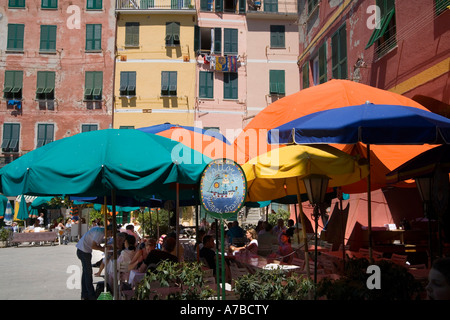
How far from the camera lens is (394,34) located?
1169 cm

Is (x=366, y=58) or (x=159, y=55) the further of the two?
(x=159, y=55)

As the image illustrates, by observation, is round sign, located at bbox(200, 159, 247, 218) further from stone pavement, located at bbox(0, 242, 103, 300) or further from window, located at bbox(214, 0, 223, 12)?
window, located at bbox(214, 0, 223, 12)

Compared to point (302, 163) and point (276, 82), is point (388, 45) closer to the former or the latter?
point (302, 163)

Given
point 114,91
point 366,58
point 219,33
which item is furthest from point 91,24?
point 366,58

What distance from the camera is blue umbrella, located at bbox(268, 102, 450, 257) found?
517 centimetres

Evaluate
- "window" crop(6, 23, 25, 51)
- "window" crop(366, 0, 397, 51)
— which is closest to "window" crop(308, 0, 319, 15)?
"window" crop(366, 0, 397, 51)

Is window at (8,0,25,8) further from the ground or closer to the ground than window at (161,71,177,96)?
further from the ground

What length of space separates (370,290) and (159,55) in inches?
1129

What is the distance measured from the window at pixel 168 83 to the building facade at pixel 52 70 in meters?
3.50

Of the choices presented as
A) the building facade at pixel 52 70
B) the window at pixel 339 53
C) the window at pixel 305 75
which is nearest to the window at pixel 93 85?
the building facade at pixel 52 70

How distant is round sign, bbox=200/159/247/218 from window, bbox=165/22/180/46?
27.1 m

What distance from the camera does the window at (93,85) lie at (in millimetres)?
30375

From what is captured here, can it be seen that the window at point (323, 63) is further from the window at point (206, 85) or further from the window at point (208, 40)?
the window at point (208, 40)
